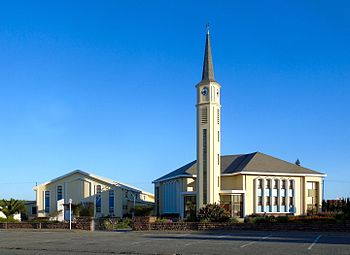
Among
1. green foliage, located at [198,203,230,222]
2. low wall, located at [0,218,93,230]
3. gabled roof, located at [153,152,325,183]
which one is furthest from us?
gabled roof, located at [153,152,325,183]

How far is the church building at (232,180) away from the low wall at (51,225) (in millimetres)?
15879

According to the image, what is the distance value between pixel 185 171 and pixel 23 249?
4341cm

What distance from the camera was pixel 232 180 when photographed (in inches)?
2464

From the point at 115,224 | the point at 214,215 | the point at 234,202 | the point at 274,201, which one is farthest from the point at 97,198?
the point at 214,215

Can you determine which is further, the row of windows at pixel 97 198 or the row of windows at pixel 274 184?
the row of windows at pixel 97 198

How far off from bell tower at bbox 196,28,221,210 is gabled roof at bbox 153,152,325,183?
7.75 m

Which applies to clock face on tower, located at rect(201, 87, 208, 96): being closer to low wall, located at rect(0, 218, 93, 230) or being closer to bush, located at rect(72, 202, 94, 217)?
low wall, located at rect(0, 218, 93, 230)

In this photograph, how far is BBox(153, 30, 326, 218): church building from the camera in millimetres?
53500

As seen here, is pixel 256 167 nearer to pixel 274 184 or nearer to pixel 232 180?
pixel 274 184

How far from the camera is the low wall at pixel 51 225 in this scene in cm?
4062

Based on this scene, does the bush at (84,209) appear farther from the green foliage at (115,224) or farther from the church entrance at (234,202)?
the green foliage at (115,224)

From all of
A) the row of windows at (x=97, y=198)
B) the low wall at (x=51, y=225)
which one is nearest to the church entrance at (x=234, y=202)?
the row of windows at (x=97, y=198)

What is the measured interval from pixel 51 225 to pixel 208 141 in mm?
17613

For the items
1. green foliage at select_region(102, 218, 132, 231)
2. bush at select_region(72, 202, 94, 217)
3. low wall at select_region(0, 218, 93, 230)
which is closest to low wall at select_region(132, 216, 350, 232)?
green foliage at select_region(102, 218, 132, 231)
